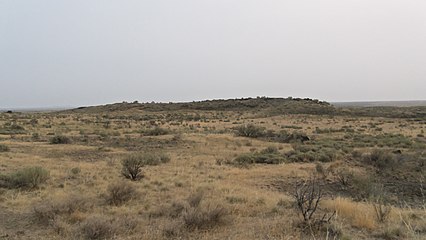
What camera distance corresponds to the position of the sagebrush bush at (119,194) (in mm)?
10734

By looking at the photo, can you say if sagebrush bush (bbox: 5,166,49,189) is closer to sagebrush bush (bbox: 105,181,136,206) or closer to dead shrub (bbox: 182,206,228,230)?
sagebrush bush (bbox: 105,181,136,206)

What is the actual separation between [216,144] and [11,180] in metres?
16.3

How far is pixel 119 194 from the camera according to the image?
10.9 meters

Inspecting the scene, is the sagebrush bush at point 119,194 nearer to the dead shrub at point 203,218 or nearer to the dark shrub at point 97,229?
the dark shrub at point 97,229

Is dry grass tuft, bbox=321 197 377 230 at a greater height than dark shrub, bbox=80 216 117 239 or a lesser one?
lesser

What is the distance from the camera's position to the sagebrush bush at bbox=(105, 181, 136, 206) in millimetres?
10734

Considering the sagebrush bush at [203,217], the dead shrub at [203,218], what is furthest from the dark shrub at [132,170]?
the dead shrub at [203,218]

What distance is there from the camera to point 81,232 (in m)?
7.75

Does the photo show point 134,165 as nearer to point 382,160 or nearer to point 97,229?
point 97,229

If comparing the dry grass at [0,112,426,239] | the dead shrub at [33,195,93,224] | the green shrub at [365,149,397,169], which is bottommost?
the green shrub at [365,149,397,169]

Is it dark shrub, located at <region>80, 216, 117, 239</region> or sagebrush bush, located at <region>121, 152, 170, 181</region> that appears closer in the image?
dark shrub, located at <region>80, 216, 117, 239</region>

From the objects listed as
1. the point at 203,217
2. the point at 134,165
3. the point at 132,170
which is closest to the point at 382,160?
the point at 134,165

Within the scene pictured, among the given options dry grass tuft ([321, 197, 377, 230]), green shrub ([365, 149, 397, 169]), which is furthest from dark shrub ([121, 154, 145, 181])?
green shrub ([365, 149, 397, 169])

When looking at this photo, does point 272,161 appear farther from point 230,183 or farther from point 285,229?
point 285,229
